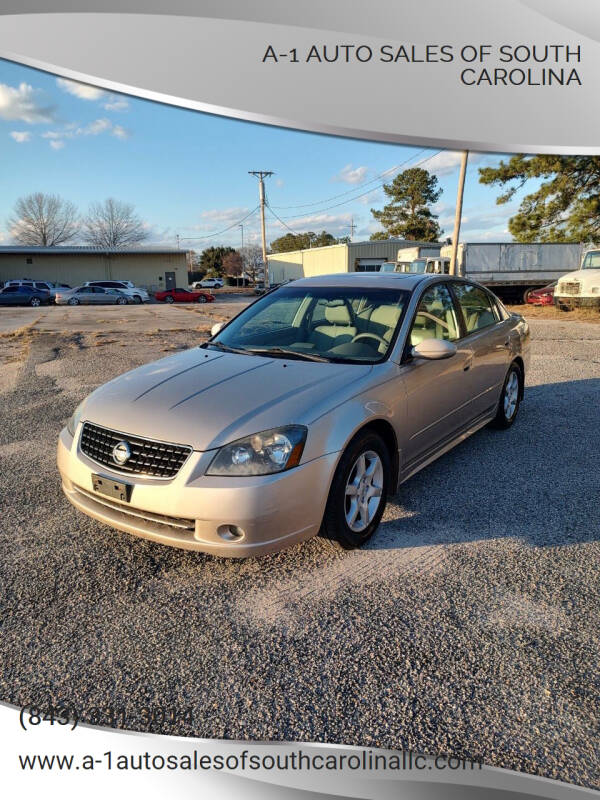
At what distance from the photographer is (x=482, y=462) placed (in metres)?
4.60

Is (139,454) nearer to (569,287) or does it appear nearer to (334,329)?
(334,329)

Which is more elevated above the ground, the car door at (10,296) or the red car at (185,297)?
the car door at (10,296)

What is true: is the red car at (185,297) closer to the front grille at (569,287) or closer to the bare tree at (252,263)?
the front grille at (569,287)

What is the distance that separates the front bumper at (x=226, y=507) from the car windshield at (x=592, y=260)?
2064 cm

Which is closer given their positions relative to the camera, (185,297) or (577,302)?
(577,302)

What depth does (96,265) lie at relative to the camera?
4825 cm

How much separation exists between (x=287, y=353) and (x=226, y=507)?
4.68 feet

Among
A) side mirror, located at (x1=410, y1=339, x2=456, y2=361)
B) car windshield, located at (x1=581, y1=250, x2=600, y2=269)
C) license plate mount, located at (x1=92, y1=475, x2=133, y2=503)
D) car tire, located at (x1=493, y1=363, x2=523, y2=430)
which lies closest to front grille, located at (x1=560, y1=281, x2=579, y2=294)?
car windshield, located at (x1=581, y1=250, x2=600, y2=269)

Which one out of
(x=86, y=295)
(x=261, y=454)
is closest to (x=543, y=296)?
(x=261, y=454)

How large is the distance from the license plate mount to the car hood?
0.89 feet

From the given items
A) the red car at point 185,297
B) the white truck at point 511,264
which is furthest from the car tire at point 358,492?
the red car at point 185,297

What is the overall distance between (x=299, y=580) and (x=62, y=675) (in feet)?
3.88

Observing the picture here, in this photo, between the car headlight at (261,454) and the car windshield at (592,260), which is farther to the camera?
the car windshield at (592,260)

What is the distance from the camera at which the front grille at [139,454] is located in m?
2.74
